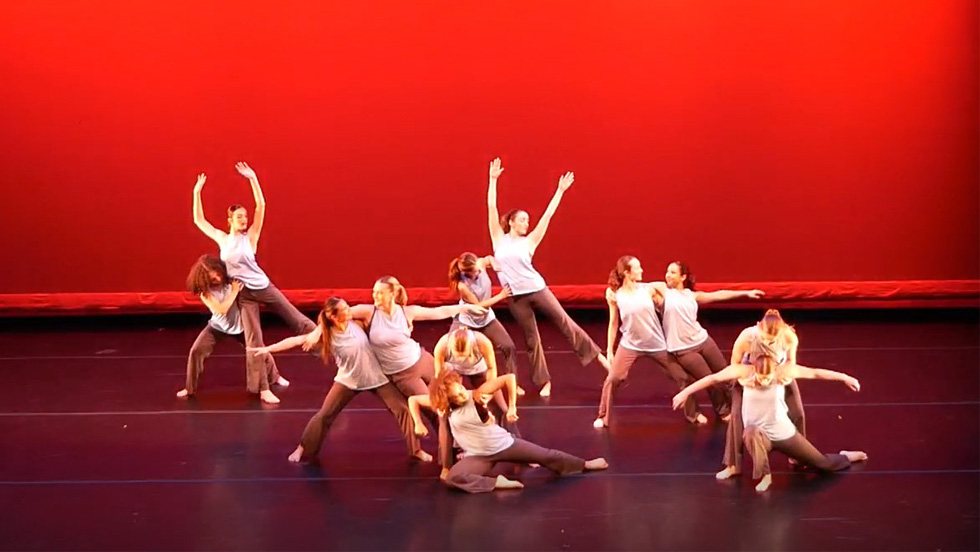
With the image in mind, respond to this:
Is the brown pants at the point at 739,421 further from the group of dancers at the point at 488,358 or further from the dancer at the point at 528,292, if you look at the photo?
the dancer at the point at 528,292

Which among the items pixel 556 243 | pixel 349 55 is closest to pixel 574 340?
pixel 556 243

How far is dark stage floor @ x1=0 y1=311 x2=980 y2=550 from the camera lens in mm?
5660

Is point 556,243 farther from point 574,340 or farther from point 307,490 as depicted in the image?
point 307,490

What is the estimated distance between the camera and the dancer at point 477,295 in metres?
7.63

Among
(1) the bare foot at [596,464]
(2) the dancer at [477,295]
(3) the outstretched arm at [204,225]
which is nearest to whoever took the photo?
(1) the bare foot at [596,464]

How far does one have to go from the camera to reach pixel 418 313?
6.95 meters

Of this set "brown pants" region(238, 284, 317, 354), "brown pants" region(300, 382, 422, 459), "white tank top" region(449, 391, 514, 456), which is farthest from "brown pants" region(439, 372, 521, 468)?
"brown pants" region(238, 284, 317, 354)

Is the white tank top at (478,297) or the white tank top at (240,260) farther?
the white tank top at (240,260)

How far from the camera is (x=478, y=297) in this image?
7781mm

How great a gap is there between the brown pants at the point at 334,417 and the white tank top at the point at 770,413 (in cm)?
165

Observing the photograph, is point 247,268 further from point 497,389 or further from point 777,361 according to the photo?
point 777,361

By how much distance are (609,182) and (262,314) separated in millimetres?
2855

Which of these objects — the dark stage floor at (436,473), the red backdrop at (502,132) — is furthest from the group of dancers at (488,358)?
the red backdrop at (502,132)

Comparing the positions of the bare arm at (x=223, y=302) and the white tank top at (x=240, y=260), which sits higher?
the white tank top at (x=240, y=260)
